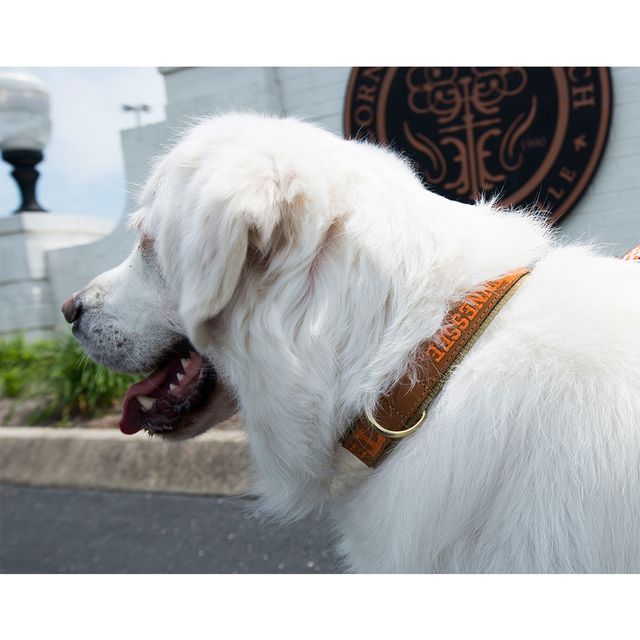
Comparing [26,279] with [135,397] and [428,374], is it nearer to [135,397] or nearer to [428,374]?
[135,397]

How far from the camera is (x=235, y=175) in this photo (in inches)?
52.5

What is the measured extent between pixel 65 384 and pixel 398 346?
466 cm

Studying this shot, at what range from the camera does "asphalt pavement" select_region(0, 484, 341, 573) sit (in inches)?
123

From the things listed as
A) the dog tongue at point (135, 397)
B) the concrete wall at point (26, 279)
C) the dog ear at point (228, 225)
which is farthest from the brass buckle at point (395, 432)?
the concrete wall at point (26, 279)

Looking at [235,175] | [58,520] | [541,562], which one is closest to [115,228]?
Answer: [58,520]

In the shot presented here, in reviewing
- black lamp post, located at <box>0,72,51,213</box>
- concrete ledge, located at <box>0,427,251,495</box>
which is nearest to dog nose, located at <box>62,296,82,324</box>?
concrete ledge, located at <box>0,427,251,495</box>

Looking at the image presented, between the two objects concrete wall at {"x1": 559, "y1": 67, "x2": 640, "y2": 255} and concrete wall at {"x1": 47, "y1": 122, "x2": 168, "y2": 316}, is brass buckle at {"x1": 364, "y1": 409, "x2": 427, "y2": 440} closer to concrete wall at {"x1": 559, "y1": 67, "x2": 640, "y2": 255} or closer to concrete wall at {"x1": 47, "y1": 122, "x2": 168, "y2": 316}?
concrete wall at {"x1": 559, "y1": 67, "x2": 640, "y2": 255}

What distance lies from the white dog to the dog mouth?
12 centimetres

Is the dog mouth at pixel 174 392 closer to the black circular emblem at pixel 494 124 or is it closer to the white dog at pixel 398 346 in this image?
the white dog at pixel 398 346

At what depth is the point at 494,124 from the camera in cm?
455

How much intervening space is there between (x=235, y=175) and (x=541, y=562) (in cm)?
96

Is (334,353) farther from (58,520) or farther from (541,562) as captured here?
(58,520)

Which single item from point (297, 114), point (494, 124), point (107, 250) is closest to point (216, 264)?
point (494, 124)

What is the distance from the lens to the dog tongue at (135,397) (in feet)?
5.87
